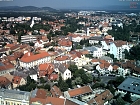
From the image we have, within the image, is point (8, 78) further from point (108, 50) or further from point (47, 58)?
point (108, 50)

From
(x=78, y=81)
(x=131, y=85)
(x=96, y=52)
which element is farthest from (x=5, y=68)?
(x=96, y=52)

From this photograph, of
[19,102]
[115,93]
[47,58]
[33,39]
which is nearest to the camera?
[19,102]

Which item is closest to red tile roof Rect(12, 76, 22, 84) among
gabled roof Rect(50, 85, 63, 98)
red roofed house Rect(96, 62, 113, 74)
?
gabled roof Rect(50, 85, 63, 98)

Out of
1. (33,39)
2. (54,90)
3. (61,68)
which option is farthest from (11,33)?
(54,90)

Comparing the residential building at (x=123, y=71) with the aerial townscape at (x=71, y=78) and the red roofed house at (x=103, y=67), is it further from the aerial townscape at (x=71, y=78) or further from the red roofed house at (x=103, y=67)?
the red roofed house at (x=103, y=67)

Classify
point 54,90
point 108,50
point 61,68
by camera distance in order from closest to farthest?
point 54,90 < point 61,68 < point 108,50

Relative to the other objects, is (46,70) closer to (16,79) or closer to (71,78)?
(71,78)

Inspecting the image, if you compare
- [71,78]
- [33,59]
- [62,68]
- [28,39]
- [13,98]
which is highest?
[13,98]

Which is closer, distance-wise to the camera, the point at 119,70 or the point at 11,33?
the point at 119,70

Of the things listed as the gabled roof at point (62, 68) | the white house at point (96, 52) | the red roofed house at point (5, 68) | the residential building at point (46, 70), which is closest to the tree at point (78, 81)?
the gabled roof at point (62, 68)
